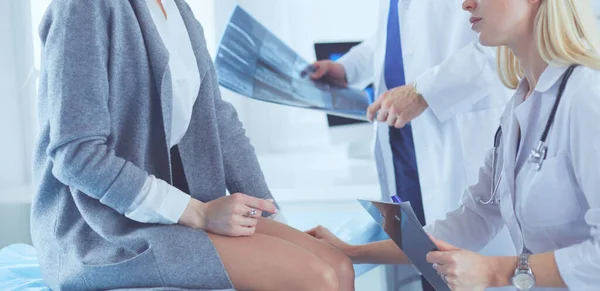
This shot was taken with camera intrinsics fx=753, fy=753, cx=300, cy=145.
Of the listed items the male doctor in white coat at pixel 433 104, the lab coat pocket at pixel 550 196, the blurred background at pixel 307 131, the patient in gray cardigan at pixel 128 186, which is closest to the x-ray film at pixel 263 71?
the male doctor in white coat at pixel 433 104

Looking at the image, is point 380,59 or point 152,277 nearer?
point 152,277

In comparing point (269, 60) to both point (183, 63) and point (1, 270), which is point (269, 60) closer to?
point (183, 63)

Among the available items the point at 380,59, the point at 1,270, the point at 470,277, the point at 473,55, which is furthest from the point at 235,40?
the point at 470,277

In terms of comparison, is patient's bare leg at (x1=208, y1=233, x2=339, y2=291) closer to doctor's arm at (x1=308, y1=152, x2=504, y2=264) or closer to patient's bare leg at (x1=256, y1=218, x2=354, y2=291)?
patient's bare leg at (x1=256, y1=218, x2=354, y2=291)

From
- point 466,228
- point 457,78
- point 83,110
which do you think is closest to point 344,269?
point 466,228

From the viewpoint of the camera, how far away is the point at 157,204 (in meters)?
1.28

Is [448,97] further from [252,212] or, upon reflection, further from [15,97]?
[15,97]

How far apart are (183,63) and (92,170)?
32 cm

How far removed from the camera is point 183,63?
146cm

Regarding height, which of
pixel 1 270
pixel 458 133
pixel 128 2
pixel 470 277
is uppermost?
pixel 128 2

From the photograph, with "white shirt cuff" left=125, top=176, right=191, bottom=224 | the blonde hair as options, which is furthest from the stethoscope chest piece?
"white shirt cuff" left=125, top=176, right=191, bottom=224

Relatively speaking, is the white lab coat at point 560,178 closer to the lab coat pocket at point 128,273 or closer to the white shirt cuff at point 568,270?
the white shirt cuff at point 568,270

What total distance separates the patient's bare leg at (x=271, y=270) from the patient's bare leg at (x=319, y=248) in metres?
0.11

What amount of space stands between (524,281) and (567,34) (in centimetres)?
43
